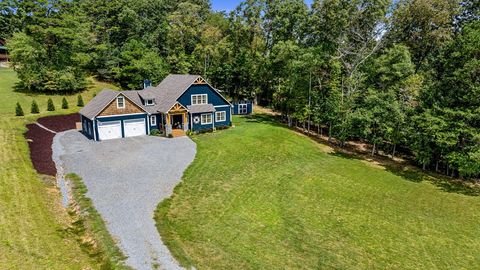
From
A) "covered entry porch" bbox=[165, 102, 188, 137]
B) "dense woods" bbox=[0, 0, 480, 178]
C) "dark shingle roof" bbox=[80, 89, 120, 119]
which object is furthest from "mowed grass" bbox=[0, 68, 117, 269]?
"dense woods" bbox=[0, 0, 480, 178]

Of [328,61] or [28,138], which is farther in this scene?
[328,61]

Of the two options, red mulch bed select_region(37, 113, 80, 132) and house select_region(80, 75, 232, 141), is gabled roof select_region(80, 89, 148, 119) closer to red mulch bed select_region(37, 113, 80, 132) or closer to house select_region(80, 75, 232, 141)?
house select_region(80, 75, 232, 141)

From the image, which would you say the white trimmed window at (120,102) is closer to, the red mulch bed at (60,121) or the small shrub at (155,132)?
the small shrub at (155,132)

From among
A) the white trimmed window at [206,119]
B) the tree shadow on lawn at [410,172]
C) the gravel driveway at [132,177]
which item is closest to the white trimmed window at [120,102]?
the gravel driveway at [132,177]

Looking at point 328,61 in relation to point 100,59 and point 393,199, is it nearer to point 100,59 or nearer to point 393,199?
point 393,199

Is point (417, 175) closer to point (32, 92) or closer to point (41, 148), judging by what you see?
point (41, 148)

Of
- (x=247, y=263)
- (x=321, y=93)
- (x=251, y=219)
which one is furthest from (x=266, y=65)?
(x=247, y=263)

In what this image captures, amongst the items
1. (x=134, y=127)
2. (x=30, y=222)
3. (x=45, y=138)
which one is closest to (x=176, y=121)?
(x=134, y=127)
